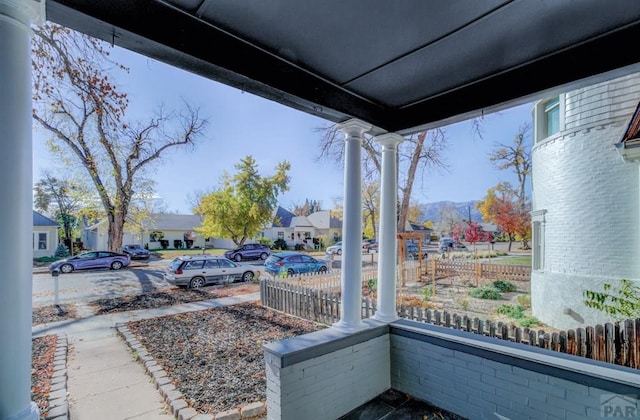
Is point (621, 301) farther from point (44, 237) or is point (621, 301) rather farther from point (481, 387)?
point (44, 237)

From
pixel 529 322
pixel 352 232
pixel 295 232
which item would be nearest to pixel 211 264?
pixel 352 232

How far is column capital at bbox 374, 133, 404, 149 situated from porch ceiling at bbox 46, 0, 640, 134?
0.82 m

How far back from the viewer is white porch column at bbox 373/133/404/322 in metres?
3.82

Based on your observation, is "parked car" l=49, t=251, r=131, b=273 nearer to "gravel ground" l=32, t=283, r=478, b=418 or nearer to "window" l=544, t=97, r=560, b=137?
"gravel ground" l=32, t=283, r=478, b=418

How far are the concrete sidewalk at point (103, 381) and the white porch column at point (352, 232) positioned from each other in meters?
1.78

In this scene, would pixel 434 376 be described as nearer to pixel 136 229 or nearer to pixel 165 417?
pixel 165 417

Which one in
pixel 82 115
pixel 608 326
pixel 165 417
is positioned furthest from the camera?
pixel 82 115

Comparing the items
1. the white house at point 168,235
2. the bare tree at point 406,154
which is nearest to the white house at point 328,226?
the white house at point 168,235

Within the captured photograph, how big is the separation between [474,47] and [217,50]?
1927mm

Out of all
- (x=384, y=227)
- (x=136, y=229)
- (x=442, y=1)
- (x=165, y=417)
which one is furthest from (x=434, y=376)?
(x=136, y=229)

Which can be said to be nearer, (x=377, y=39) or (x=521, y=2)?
(x=521, y=2)

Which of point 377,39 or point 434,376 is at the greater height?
point 377,39

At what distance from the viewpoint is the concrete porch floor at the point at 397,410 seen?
9.97 feet

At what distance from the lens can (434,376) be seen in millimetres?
3232
